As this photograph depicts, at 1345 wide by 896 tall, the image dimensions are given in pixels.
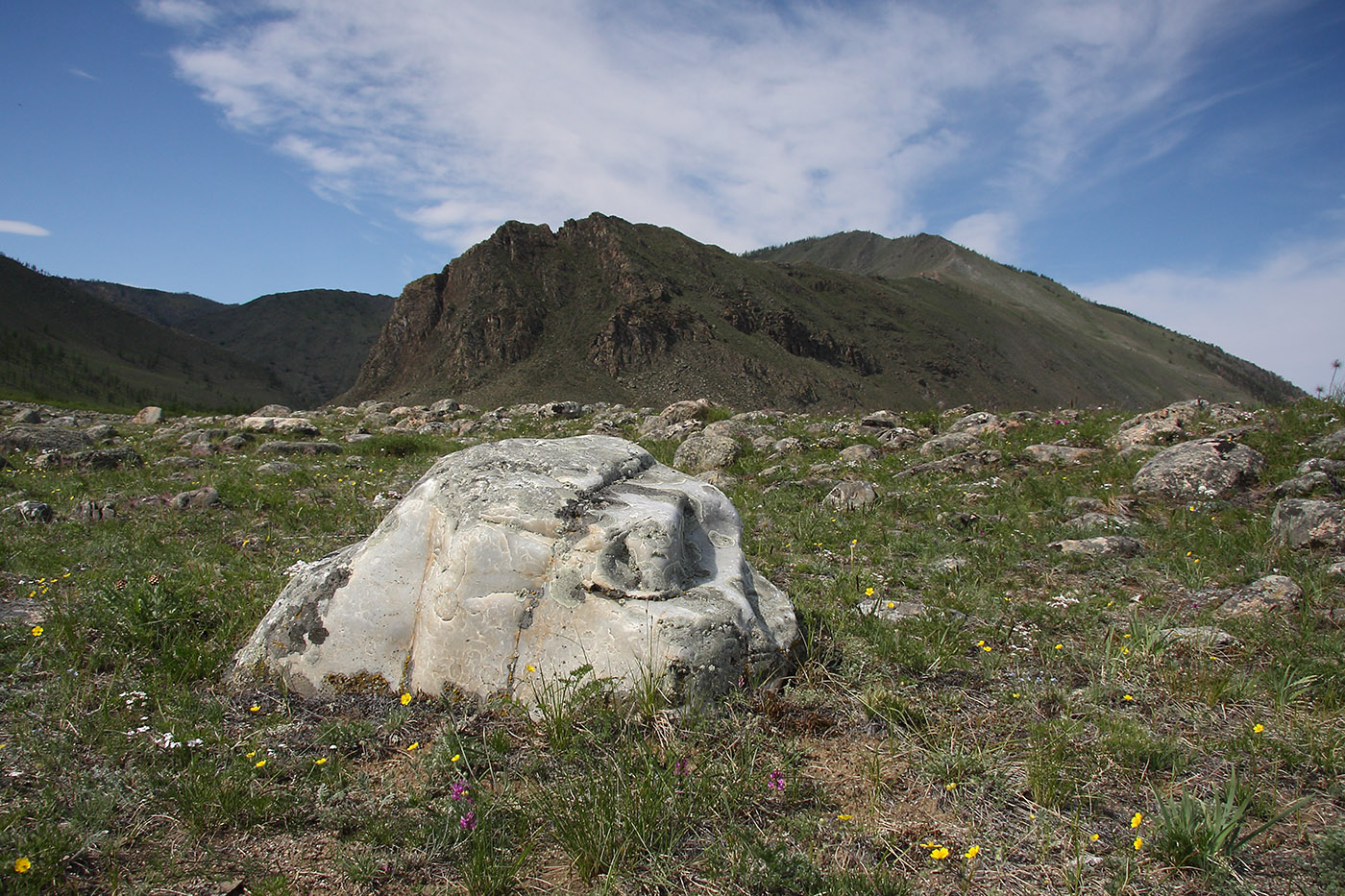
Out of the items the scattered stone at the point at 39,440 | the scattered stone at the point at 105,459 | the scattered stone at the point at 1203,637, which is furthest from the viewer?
the scattered stone at the point at 39,440

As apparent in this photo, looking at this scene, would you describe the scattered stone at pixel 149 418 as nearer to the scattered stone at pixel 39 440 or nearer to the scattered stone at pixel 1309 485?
the scattered stone at pixel 39 440

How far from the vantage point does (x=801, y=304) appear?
188 feet

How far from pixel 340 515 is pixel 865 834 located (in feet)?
19.8

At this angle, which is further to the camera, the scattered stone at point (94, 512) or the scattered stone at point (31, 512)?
the scattered stone at point (94, 512)

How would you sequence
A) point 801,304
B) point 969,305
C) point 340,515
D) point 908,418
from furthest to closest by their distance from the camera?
point 969,305 < point 801,304 < point 908,418 < point 340,515

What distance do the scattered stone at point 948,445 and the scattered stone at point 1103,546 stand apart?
3.55 m

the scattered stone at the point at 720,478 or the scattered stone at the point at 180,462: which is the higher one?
the scattered stone at the point at 720,478

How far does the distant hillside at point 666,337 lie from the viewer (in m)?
43.5

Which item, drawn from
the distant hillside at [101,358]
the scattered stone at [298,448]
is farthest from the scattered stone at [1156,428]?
the distant hillside at [101,358]

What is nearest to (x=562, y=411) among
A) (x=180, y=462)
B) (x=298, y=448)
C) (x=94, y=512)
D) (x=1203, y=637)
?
(x=298, y=448)

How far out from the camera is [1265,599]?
4.14 metres

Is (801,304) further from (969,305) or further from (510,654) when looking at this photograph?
(510,654)

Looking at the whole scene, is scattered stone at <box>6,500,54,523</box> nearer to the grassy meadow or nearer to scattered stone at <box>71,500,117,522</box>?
scattered stone at <box>71,500,117,522</box>

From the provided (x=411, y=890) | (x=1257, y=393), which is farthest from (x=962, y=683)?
(x=1257, y=393)
